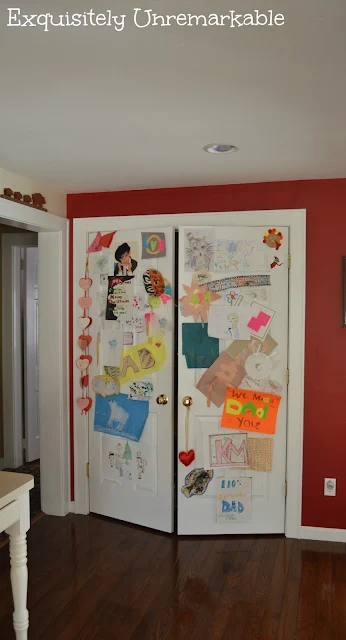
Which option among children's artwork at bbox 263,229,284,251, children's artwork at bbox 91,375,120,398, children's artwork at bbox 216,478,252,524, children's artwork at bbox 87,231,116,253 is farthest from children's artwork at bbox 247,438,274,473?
children's artwork at bbox 87,231,116,253

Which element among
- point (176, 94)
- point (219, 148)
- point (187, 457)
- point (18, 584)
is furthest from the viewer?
point (187, 457)

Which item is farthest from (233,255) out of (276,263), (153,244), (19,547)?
(19,547)

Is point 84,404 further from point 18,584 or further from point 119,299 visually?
point 18,584

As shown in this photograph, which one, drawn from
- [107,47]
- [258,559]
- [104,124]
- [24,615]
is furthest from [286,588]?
[107,47]

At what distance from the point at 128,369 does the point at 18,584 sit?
1611 mm

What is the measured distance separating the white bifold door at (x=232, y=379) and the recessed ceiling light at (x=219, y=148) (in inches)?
30.6

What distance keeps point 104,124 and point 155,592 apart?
2339mm

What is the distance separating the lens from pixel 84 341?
3779 mm

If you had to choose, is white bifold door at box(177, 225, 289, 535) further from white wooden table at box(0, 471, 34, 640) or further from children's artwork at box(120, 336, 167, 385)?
white wooden table at box(0, 471, 34, 640)

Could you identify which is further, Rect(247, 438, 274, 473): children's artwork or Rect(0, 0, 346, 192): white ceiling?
Rect(247, 438, 274, 473): children's artwork

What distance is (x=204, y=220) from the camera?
140 inches

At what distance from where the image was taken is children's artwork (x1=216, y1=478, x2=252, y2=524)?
3510 millimetres

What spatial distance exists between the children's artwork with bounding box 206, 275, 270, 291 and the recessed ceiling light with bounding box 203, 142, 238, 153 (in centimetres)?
94

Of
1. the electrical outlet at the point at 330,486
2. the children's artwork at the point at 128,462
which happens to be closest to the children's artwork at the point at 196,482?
the children's artwork at the point at 128,462
